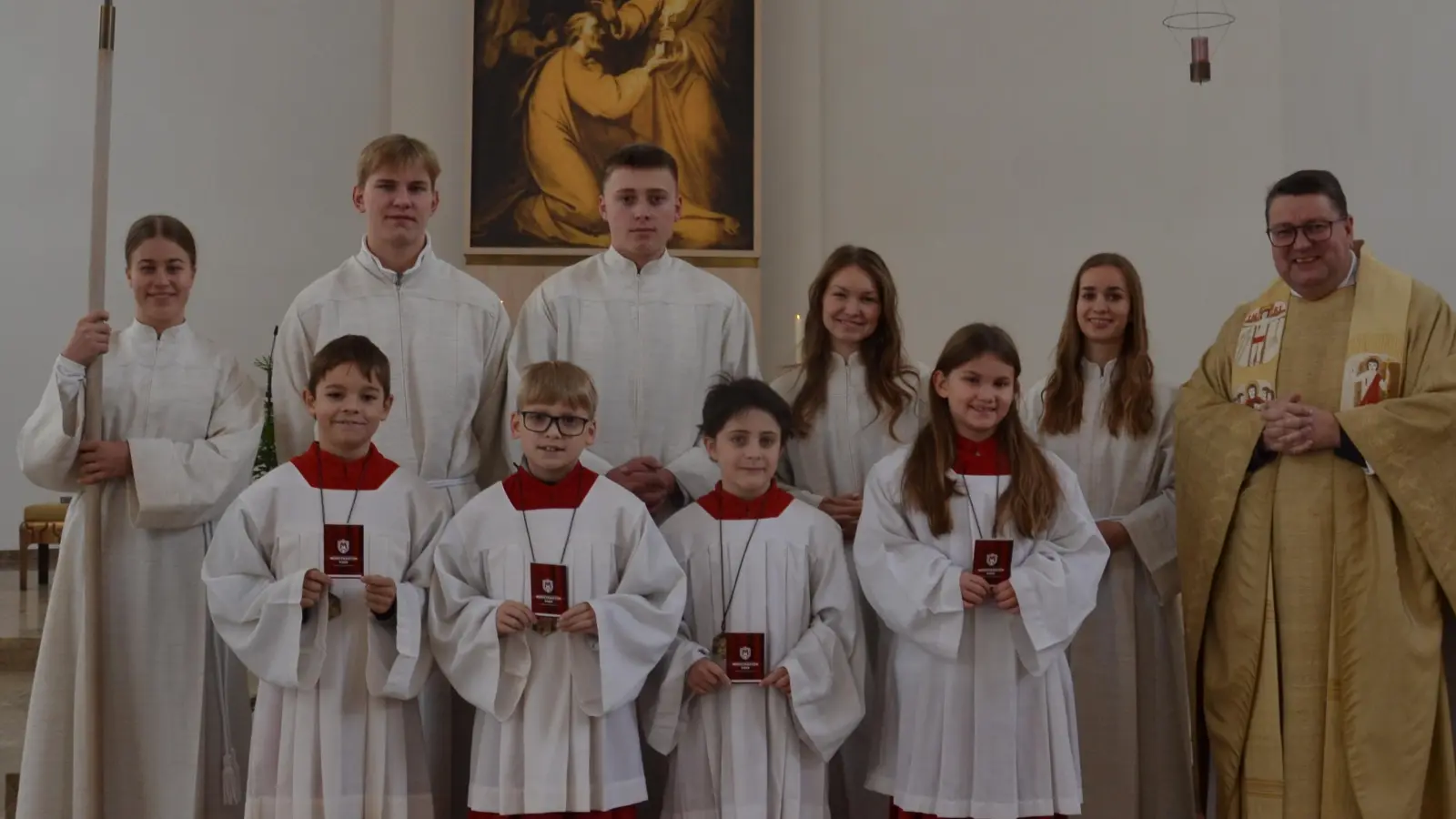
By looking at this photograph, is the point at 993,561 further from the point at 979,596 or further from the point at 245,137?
the point at 245,137

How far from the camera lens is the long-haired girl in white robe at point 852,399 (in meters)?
4.16

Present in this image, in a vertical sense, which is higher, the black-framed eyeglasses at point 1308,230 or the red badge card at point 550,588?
the black-framed eyeglasses at point 1308,230

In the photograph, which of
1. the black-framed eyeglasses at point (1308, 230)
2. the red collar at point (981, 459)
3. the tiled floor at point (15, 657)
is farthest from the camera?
the tiled floor at point (15, 657)

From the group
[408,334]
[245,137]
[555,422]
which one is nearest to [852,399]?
[555,422]

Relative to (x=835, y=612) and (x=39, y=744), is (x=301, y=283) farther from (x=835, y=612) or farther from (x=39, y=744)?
(x=835, y=612)

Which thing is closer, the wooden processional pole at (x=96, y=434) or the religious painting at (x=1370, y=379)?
the wooden processional pole at (x=96, y=434)

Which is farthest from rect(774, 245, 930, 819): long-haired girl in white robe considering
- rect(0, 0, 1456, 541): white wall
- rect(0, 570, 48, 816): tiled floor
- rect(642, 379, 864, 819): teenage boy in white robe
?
rect(0, 0, 1456, 541): white wall

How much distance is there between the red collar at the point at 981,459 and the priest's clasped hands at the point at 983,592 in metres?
0.33

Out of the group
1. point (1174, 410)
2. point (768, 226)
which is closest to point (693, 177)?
point (768, 226)

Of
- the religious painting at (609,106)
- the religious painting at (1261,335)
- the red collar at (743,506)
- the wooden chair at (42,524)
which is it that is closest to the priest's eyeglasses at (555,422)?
the red collar at (743,506)

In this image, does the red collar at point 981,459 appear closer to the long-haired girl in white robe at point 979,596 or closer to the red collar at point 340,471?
the long-haired girl in white robe at point 979,596

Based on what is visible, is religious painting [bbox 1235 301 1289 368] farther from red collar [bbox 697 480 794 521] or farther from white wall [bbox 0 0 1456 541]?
white wall [bbox 0 0 1456 541]

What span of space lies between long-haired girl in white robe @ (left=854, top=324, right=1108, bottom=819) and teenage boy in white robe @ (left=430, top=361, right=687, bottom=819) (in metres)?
0.67

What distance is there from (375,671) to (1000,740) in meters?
1.69
